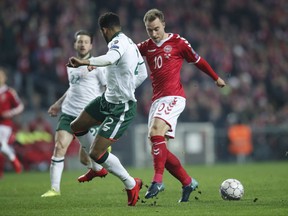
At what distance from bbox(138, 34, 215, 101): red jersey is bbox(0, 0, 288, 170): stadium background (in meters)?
11.5

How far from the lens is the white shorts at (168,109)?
32.3 feet

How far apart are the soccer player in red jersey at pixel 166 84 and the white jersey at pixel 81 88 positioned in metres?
1.84

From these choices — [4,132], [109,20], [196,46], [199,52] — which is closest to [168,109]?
[109,20]

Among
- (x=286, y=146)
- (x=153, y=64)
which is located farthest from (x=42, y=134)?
(x=153, y=64)

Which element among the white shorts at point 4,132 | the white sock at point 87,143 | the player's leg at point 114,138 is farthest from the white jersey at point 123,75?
the white shorts at point 4,132

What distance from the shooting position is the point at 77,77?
1186 cm

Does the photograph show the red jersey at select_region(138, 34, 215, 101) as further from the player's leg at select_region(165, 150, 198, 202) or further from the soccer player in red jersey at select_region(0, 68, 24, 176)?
the soccer player in red jersey at select_region(0, 68, 24, 176)

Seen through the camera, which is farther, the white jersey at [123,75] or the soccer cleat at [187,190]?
the soccer cleat at [187,190]

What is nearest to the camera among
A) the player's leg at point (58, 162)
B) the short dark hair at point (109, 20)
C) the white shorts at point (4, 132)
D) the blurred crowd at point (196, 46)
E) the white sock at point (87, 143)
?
the short dark hair at point (109, 20)

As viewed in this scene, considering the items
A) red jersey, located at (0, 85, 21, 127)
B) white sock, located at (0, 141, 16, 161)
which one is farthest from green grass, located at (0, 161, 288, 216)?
red jersey, located at (0, 85, 21, 127)

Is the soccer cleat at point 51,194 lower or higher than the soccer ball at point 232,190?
lower

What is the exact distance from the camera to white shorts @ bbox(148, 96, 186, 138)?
32.3ft

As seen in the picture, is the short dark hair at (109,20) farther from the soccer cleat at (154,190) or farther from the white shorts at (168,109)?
the soccer cleat at (154,190)

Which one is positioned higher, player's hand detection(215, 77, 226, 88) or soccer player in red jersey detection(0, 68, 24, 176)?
player's hand detection(215, 77, 226, 88)
